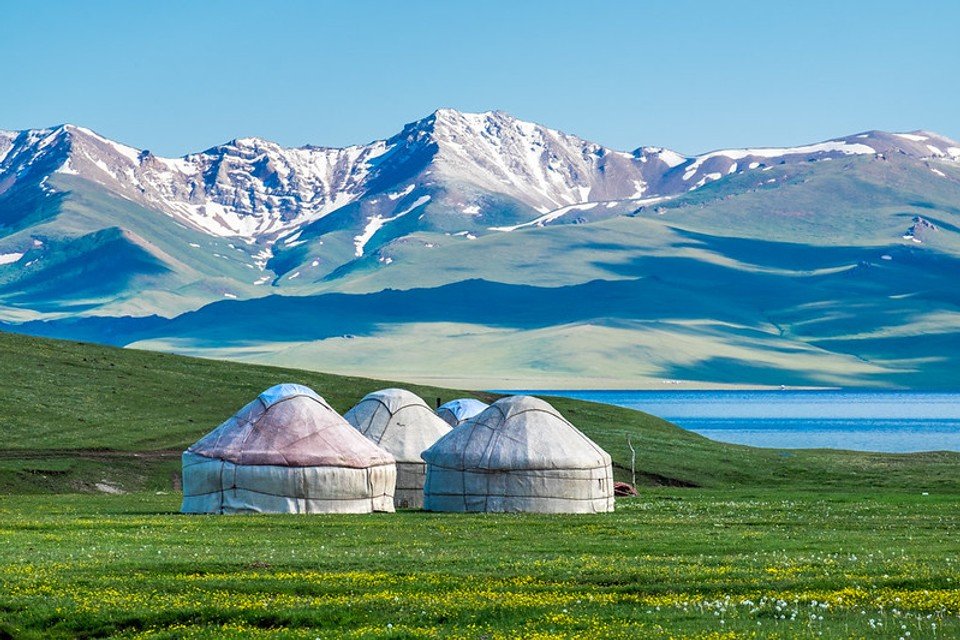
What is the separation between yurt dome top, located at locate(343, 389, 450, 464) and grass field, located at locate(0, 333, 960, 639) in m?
6.89

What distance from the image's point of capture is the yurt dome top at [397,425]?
192 ft

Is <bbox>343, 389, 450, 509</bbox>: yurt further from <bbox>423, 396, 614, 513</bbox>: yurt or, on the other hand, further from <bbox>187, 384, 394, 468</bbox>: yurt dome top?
<bbox>187, 384, 394, 468</bbox>: yurt dome top

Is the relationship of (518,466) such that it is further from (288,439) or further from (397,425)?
(397,425)

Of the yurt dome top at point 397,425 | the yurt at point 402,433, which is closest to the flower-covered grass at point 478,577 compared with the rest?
the yurt at point 402,433

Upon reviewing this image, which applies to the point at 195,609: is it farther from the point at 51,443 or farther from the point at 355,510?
the point at 51,443

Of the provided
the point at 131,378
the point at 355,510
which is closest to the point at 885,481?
the point at 355,510

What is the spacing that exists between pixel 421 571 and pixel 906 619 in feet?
36.3

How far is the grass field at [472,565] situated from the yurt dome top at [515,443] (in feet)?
7.84

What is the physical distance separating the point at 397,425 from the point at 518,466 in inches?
370

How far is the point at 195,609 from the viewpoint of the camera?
A: 26.1 meters

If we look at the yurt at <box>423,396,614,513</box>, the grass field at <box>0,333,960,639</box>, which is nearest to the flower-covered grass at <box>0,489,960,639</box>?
the grass field at <box>0,333,960,639</box>

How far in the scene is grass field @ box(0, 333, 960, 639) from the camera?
24.8 meters

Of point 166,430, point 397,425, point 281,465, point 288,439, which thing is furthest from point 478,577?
point 166,430

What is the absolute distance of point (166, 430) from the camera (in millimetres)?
83438
